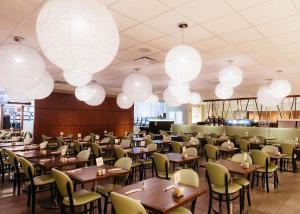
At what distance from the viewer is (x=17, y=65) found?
2807 millimetres

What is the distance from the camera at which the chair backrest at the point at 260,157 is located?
16.3 ft

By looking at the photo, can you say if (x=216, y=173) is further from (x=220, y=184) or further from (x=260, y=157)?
(x=260, y=157)

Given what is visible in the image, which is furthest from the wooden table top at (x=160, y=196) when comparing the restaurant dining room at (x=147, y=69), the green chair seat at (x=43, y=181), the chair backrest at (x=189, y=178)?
the green chair seat at (x=43, y=181)

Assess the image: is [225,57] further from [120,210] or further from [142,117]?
[142,117]

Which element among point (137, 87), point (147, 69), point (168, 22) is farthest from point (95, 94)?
point (168, 22)

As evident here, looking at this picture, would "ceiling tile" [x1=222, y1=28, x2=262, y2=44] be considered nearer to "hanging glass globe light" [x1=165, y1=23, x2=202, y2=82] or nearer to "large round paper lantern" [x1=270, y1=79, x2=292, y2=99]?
"hanging glass globe light" [x1=165, y1=23, x2=202, y2=82]

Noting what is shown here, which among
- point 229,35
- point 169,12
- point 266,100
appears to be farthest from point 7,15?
point 266,100

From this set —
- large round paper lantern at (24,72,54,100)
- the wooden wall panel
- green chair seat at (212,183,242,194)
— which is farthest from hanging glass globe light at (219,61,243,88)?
the wooden wall panel

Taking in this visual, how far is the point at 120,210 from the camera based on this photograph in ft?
7.22

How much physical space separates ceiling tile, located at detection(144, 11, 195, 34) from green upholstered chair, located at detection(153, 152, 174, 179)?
2.51 meters

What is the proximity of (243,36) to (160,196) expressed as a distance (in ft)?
9.60

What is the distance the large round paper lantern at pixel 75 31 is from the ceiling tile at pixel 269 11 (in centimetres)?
207

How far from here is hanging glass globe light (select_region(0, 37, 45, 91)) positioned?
9.12 feet

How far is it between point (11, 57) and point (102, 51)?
71.8 inches
